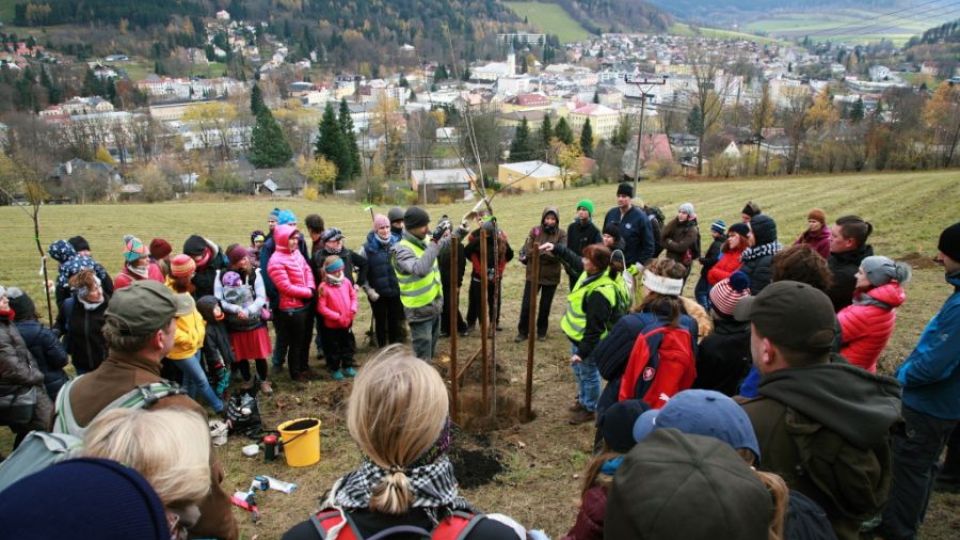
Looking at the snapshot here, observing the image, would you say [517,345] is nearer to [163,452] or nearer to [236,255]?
[236,255]

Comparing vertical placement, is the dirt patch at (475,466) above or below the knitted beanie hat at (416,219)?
below

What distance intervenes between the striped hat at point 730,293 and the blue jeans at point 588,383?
190 centimetres

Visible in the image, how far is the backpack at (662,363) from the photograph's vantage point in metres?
3.86

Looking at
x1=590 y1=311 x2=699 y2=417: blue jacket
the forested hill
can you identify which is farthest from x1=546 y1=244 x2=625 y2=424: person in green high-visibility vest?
the forested hill

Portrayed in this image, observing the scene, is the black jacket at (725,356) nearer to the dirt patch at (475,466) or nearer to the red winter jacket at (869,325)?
the red winter jacket at (869,325)

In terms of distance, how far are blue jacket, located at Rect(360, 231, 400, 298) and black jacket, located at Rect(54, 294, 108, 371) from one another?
2.96 m

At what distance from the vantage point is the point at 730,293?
3875 mm

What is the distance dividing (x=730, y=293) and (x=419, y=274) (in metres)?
3.19

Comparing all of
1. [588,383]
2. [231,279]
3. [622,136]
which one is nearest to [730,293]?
[588,383]

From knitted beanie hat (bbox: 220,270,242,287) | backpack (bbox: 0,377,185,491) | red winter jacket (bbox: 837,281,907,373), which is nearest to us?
backpack (bbox: 0,377,185,491)

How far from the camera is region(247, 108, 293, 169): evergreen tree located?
6606 cm

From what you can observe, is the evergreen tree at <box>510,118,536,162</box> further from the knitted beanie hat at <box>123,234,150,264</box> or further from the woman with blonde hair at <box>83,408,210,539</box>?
the woman with blonde hair at <box>83,408,210,539</box>

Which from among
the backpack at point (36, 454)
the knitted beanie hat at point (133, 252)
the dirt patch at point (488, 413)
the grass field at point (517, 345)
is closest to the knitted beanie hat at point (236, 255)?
the knitted beanie hat at point (133, 252)

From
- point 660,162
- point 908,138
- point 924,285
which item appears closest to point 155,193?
point 660,162
